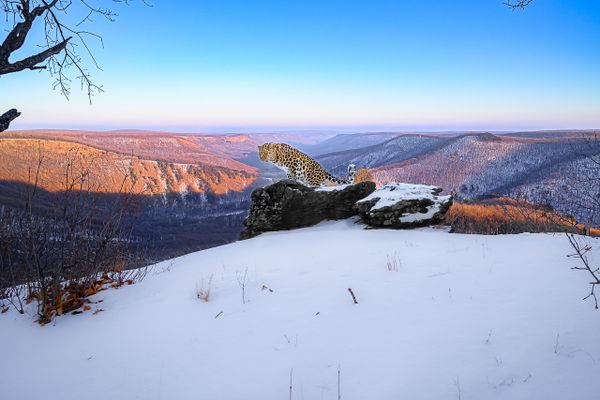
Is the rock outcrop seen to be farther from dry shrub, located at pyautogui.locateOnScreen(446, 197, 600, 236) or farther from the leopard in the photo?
dry shrub, located at pyautogui.locateOnScreen(446, 197, 600, 236)

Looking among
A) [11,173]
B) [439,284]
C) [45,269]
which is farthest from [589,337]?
[11,173]

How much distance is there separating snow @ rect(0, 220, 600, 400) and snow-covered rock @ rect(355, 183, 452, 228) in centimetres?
389

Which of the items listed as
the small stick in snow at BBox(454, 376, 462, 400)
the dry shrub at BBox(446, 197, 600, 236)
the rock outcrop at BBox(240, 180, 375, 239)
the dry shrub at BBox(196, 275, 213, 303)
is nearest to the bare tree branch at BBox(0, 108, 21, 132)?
the dry shrub at BBox(196, 275, 213, 303)

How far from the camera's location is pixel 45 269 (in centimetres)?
420

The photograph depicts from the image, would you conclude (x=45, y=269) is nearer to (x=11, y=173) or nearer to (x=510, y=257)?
(x=510, y=257)

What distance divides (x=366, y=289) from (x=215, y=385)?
75.1 inches

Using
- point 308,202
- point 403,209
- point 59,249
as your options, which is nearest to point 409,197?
point 403,209

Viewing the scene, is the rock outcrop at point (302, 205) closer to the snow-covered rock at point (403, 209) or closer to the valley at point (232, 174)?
the snow-covered rock at point (403, 209)

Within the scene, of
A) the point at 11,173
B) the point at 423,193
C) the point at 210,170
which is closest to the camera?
the point at 423,193

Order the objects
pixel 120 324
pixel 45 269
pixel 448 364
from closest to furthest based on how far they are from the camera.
Result: 1. pixel 448 364
2. pixel 120 324
3. pixel 45 269

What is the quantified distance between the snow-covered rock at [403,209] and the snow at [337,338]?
3888 mm

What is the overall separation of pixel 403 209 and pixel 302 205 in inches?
126

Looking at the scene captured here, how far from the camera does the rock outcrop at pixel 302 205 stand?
10.3m

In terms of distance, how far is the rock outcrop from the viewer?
405 inches
